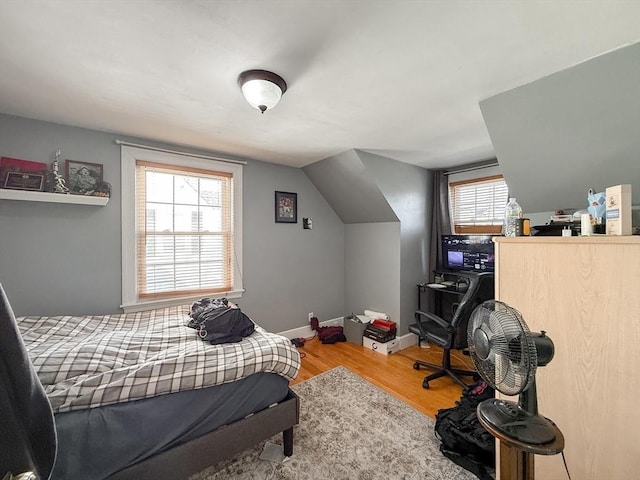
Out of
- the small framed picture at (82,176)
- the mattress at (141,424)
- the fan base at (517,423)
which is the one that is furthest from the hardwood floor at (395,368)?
the small framed picture at (82,176)

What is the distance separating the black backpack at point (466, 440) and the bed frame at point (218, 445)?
996 millimetres

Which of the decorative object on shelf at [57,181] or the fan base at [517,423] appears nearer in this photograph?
the fan base at [517,423]

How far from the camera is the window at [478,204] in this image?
3.20m

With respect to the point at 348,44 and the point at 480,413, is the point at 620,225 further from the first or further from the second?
the point at 348,44

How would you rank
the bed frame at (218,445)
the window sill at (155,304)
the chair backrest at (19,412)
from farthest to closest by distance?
the window sill at (155,304), the bed frame at (218,445), the chair backrest at (19,412)

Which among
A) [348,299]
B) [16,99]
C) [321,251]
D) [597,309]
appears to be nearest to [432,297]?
[348,299]

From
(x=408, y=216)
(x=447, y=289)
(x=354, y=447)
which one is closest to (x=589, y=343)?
(x=354, y=447)

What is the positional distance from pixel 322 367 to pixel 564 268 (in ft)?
7.81

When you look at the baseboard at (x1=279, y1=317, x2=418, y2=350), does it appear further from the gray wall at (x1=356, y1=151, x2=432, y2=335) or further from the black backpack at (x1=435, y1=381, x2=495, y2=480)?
the black backpack at (x1=435, y1=381, x2=495, y2=480)

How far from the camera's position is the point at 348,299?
13.5 ft

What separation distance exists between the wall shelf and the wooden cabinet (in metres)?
3.05

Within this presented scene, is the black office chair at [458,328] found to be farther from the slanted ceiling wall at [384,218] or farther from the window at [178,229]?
the window at [178,229]

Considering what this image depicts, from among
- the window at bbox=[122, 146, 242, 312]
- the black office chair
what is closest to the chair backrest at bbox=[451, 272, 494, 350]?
the black office chair

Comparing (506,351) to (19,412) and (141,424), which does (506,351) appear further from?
(141,424)
